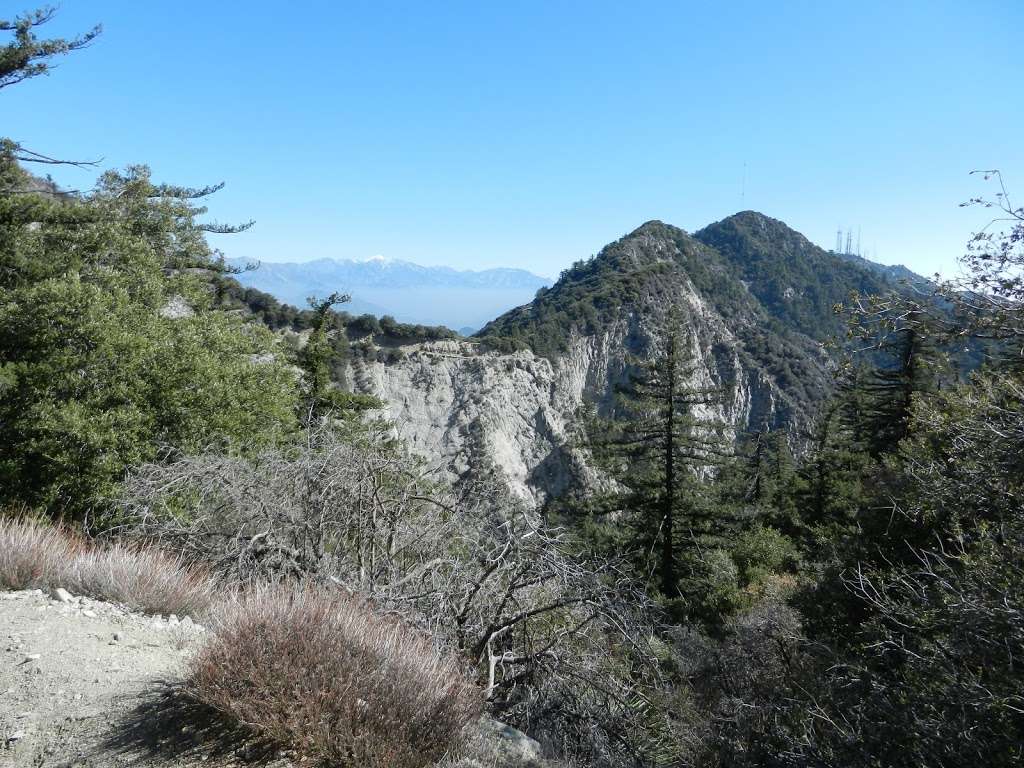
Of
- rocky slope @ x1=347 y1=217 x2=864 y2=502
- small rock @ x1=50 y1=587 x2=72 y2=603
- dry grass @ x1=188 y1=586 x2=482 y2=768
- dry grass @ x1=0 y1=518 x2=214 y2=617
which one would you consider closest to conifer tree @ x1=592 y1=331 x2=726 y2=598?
rocky slope @ x1=347 y1=217 x2=864 y2=502

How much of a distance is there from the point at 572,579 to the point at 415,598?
60.1 inches

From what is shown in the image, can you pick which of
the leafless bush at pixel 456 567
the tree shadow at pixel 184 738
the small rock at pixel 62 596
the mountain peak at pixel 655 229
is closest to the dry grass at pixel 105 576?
the small rock at pixel 62 596

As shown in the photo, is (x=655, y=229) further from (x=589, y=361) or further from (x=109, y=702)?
(x=109, y=702)

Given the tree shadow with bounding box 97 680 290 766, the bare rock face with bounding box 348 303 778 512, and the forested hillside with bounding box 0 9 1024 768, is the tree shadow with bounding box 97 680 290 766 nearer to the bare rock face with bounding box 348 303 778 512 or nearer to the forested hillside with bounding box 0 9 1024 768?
the forested hillside with bounding box 0 9 1024 768

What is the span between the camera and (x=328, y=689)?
2916mm

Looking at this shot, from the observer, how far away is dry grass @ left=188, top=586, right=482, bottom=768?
2.75m

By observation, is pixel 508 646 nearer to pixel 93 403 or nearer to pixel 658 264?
pixel 93 403

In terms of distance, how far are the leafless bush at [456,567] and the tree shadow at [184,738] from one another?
1.77 metres

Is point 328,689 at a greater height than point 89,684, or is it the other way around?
point 328,689

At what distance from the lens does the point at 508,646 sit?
19.8 ft

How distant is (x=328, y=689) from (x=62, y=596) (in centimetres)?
343

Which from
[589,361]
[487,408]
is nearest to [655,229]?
[589,361]

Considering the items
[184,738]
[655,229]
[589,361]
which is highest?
[655,229]

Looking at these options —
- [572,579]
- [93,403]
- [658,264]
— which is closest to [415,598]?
[572,579]
